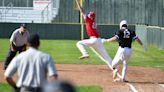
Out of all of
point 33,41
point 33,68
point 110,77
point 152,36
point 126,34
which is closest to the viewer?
point 33,68

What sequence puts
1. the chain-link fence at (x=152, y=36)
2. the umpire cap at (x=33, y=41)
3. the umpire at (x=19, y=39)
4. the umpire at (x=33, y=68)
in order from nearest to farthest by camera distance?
the umpire at (x=33, y=68)
the umpire cap at (x=33, y=41)
the umpire at (x=19, y=39)
the chain-link fence at (x=152, y=36)

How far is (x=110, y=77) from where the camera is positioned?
18000 millimetres

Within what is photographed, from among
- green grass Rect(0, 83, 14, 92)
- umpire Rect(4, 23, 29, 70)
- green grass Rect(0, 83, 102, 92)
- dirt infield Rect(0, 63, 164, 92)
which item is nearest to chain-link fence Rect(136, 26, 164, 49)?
dirt infield Rect(0, 63, 164, 92)

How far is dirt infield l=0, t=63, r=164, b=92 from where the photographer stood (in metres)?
15.5

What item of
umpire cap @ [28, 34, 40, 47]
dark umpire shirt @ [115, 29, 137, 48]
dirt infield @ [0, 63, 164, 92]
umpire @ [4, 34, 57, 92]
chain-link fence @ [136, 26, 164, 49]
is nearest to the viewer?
umpire @ [4, 34, 57, 92]

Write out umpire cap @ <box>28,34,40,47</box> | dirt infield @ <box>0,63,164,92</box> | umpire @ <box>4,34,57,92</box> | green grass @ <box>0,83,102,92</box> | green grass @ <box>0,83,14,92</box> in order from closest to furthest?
1. umpire @ <box>4,34,57,92</box>
2. umpire cap @ <box>28,34,40,47</box>
3. green grass @ <box>0,83,14,92</box>
4. green grass @ <box>0,83,102,92</box>
5. dirt infield @ <box>0,63,164,92</box>

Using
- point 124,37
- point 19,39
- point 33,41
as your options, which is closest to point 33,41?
point 33,41

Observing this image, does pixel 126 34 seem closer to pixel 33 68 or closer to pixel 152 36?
pixel 33 68

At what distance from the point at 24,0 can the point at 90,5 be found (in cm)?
968

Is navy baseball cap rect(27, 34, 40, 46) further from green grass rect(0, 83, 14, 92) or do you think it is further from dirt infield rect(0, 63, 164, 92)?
green grass rect(0, 83, 14, 92)

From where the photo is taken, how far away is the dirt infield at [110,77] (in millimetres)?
15470

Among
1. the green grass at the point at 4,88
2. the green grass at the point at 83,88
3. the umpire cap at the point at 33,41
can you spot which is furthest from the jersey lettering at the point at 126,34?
the umpire cap at the point at 33,41

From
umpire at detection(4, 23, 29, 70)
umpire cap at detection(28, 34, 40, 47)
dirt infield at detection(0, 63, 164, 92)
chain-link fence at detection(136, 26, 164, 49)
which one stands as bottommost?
dirt infield at detection(0, 63, 164, 92)

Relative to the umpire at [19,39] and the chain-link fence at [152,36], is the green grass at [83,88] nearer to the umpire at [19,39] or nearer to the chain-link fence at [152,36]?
the umpire at [19,39]
